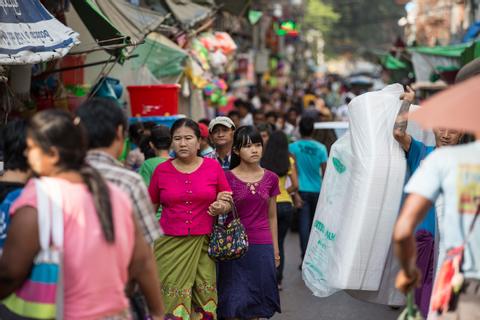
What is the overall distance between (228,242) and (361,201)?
3.64 feet

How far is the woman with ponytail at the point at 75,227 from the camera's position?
159 inches

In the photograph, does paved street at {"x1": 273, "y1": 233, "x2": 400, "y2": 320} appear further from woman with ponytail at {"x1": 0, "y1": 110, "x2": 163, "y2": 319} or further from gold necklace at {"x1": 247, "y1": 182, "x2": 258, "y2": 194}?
woman with ponytail at {"x1": 0, "y1": 110, "x2": 163, "y2": 319}

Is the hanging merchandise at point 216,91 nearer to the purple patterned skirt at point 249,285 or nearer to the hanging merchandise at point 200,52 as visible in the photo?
the hanging merchandise at point 200,52

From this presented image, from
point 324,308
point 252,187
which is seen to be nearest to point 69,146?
point 252,187

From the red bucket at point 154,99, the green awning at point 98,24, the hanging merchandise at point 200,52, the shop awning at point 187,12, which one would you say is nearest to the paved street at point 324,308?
the red bucket at point 154,99

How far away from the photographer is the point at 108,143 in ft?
14.8

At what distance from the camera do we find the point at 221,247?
279 inches

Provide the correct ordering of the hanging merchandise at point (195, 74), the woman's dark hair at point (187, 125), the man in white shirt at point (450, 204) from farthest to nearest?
the hanging merchandise at point (195, 74) < the woman's dark hair at point (187, 125) < the man in white shirt at point (450, 204)

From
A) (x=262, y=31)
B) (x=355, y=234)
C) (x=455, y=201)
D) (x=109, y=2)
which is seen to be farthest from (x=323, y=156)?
(x=262, y=31)

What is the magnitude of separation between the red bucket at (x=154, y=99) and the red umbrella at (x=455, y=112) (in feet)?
26.9

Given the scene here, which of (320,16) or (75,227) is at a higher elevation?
(320,16)

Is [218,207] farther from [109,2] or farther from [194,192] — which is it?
[109,2]

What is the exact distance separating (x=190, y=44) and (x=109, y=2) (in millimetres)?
5224

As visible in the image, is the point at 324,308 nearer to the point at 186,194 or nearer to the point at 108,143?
the point at 186,194
